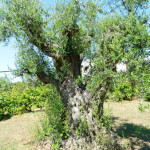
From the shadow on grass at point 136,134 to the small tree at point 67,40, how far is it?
7.68 ft

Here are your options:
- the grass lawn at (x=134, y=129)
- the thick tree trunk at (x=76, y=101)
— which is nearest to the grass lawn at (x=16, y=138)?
the thick tree trunk at (x=76, y=101)

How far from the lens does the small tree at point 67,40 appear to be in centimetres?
538

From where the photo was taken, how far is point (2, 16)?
19.6 feet

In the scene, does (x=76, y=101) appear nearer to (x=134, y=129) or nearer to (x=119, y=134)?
(x=119, y=134)

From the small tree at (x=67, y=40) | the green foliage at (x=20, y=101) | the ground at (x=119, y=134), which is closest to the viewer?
the small tree at (x=67, y=40)

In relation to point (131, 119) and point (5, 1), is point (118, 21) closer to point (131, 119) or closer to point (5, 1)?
point (5, 1)

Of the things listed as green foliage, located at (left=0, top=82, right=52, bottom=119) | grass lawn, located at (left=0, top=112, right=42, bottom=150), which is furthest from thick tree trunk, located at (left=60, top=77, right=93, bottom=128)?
green foliage, located at (left=0, top=82, right=52, bottom=119)

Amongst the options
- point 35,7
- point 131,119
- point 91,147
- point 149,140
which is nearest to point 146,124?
point 131,119

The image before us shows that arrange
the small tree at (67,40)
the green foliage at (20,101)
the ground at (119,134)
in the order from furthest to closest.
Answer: the green foliage at (20,101) < the ground at (119,134) < the small tree at (67,40)

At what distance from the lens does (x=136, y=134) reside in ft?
25.6

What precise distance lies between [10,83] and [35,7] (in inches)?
118

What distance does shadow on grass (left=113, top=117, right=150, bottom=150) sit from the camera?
6.61 metres

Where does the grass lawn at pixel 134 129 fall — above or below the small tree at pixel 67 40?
below

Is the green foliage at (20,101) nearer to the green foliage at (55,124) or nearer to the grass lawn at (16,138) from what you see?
the grass lawn at (16,138)
